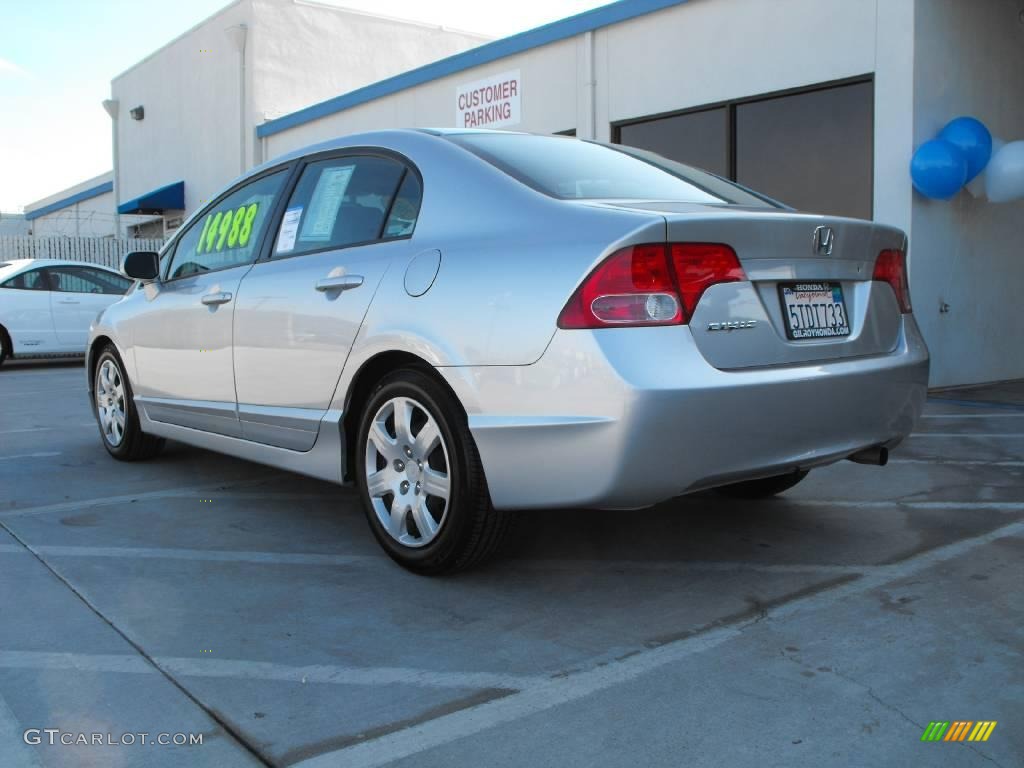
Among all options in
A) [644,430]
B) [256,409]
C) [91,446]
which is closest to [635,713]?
[644,430]

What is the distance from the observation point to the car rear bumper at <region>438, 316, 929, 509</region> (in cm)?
280

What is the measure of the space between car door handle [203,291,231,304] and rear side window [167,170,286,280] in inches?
6.3

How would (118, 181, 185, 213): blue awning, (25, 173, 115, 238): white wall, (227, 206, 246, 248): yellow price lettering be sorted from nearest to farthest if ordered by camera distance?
(227, 206, 246, 248): yellow price lettering
(118, 181, 185, 213): blue awning
(25, 173, 115, 238): white wall

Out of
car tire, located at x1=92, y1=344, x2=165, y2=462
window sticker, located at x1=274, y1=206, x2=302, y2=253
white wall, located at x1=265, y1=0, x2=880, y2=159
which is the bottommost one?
car tire, located at x1=92, y1=344, x2=165, y2=462

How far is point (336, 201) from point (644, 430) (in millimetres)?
1837

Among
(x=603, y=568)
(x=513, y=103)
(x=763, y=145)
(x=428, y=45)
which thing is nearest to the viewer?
(x=603, y=568)

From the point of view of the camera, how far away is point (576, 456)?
2908mm

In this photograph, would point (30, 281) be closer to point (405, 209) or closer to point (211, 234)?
point (211, 234)

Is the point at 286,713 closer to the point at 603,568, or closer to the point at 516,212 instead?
the point at 603,568

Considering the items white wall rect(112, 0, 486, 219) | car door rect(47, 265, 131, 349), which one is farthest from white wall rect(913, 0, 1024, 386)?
white wall rect(112, 0, 486, 219)

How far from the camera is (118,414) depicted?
5.70 m

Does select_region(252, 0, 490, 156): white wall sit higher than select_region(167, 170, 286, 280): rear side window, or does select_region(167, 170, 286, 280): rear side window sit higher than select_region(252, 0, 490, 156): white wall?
select_region(252, 0, 490, 156): white wall

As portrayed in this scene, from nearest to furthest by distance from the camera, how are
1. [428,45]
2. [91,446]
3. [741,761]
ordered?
[741,761] → [91,446] → [428,45]

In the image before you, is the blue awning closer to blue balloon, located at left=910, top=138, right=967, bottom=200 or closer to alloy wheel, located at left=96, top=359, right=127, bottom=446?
alloy wheel, located at left=96, top=359, right=127, bottom=446
